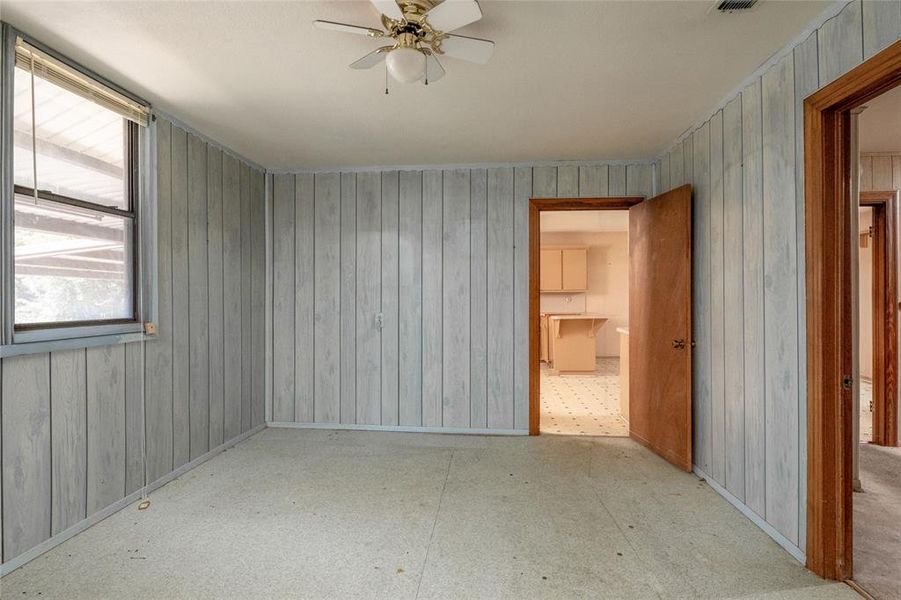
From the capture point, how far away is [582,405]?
16.2 ft

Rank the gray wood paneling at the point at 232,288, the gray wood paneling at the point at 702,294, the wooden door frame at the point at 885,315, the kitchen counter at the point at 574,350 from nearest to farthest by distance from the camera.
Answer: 1. the gray wood paneling at the point at 702,294
2. the wooden door frame at the point at 885,315
3. the gray wood paneling at the point at 232,288
4. the kitchen counter at the point at 574,350

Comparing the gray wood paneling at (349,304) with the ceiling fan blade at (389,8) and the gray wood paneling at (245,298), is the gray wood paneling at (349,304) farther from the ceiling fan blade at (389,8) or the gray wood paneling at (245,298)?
the ceiling fan blade at (389,8)

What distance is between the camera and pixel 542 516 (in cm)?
243

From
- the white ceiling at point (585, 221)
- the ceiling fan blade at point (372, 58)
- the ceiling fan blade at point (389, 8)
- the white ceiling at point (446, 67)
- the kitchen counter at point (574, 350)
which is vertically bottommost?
the kitchen counter at point (574, 350)

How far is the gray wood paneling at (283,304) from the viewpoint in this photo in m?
4.12

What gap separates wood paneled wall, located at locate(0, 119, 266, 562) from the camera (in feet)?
6.64

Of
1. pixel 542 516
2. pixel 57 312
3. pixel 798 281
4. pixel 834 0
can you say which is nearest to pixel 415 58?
pixel 834 0

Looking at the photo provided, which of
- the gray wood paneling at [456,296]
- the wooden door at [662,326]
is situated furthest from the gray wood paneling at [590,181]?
the gray wood paneling at [456,296]

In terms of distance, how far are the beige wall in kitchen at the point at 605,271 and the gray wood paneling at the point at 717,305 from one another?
5.58 metres

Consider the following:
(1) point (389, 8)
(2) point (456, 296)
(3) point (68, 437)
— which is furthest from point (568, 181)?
(3) point (68, 437)

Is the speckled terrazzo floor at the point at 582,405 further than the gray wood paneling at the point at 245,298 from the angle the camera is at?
Yes

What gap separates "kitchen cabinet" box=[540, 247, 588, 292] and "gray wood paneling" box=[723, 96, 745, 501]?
5395mm

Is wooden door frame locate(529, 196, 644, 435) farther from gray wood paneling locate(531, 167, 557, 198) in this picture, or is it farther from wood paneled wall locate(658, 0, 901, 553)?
wood paneled wall locate(658, 0, 901, 553)

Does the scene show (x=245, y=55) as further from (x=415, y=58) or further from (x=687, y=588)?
(x=687, y=588)
